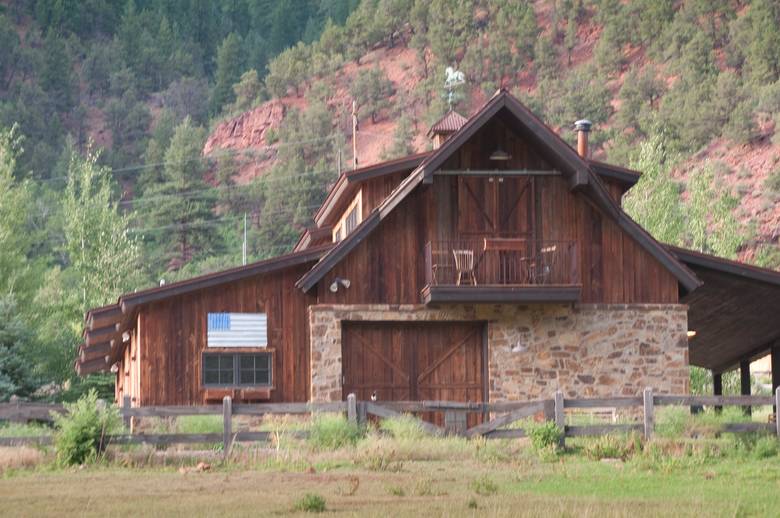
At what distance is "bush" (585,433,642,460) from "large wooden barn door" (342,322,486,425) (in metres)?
6.22

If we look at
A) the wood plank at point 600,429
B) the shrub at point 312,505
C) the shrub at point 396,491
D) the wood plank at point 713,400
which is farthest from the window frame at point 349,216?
the shrub at point 312,505

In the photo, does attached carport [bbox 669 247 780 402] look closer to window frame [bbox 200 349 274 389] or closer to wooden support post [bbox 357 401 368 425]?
window frame [bbox 200 349 274 389]

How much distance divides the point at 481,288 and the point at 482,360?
6.37 feet

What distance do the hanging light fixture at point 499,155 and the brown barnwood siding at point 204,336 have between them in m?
4.63

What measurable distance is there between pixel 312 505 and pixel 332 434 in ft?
21.0

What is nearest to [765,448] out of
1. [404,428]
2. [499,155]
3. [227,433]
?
[404,428]

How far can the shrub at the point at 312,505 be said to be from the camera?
19172 millimetres

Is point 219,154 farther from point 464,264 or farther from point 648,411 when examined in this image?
point 648,411

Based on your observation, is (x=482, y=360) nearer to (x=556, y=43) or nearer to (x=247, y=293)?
(x=247, y=293)

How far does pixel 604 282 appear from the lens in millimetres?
32062

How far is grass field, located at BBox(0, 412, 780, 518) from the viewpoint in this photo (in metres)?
19.4

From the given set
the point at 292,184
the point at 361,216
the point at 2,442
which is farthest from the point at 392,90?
the point at 2,442

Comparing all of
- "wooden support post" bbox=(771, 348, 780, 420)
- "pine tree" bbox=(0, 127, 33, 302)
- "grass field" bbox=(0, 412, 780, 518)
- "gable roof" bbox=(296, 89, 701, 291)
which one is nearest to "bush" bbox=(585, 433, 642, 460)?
"grass field" bbox=(0, 412, 780, 518)

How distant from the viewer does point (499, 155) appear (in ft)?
104
